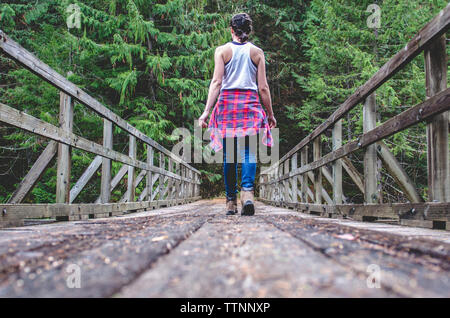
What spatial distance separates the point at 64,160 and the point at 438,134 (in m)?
2.91

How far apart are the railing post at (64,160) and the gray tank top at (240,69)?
151 centimetres

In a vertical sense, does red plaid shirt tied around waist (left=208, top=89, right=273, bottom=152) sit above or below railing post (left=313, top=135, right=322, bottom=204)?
above

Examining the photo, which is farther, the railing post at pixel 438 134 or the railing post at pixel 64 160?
the railing post at pixel 64 160

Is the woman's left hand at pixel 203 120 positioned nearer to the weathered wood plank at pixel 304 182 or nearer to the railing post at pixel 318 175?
the railing post at pixel 318 175

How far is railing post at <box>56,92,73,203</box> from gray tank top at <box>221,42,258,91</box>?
1.51m

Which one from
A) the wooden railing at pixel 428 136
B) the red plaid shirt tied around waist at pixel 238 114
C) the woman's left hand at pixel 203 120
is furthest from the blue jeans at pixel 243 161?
the wooden railing at pixel 428 136

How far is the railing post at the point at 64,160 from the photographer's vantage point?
3.04 meters

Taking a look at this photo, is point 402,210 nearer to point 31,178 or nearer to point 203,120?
point 203,120

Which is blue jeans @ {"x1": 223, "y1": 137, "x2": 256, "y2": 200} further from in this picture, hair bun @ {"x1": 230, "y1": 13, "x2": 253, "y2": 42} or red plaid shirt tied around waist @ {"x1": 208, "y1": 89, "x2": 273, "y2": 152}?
hair bun @ {"x1": 230, "y1": 13, "x2": 253, "y2": 42}

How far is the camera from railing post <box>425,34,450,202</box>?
2137 mm

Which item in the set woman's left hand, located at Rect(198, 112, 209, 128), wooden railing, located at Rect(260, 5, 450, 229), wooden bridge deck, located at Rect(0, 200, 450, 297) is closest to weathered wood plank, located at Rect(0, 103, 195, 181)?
woman's left hand, located at Rect(198, 112, 209, 128)

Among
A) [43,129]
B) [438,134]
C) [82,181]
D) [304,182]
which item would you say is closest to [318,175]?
[304,182]

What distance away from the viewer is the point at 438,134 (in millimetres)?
2160

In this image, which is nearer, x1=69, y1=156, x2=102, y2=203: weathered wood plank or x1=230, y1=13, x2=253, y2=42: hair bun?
x1=69, y1=156, x2=102, y2=203: weathered wood plank
